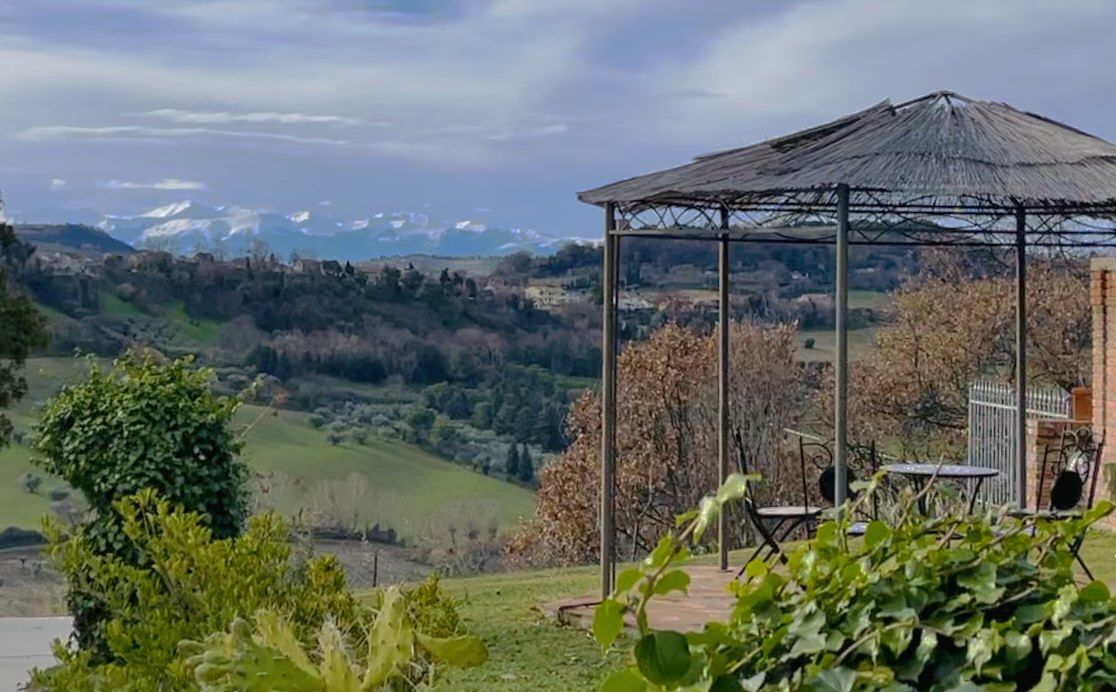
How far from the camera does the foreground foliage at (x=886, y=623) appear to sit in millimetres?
1623

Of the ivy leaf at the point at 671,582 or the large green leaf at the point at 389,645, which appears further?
the large green leaf at the point at 389,645

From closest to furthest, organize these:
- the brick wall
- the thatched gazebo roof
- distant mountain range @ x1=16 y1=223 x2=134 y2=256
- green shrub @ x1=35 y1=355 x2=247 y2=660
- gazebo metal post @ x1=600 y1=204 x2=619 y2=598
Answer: the thatched gazebo roof < green shrub @ x1=35 y1=355 x2=247 y2=660 < gazebo metal post @ x1=600 y1=204 x2=619 y2=598 < the brick wall < distant mountain range @ x1=16 y1=223 x2=134 y2=256

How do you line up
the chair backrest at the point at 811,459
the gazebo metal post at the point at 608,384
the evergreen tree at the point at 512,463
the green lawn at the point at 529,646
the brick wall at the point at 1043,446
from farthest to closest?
the evergreen tree at the point at 512,463, the brick wall at the point at 1043,446, the chair backrest at the point at 811,459, the gazebo metal post at the point at 608,384, the green lawn at the point at 529,646

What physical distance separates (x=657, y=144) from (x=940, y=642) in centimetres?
1969

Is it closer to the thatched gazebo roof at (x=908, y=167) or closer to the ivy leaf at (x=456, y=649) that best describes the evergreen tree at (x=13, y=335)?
the thatched gazebo roof at (x=908, y=167)

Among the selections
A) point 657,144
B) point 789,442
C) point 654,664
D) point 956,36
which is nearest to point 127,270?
point 657,144

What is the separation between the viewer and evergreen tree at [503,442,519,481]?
2730 cm

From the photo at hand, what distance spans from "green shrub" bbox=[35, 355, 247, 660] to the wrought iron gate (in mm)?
10165

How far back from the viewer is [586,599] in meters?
8.80

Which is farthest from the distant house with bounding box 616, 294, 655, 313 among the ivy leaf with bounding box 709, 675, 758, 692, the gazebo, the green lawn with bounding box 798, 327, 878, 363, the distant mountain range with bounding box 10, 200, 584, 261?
the ivy leaf with bounding box 709, 675, 758, 692

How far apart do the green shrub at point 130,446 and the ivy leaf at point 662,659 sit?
6765 millimetres

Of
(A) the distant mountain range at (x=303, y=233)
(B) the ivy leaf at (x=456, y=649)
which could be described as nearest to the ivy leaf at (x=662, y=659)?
(B) the ivy leaf at (x=456, y=649)

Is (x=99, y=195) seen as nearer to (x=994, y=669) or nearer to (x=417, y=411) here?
(x=417, y=411)

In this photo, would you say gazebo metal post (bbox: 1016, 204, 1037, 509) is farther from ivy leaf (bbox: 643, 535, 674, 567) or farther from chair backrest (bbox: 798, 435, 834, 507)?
ivy leaf (bbox: 643, 535, 674, 567)
